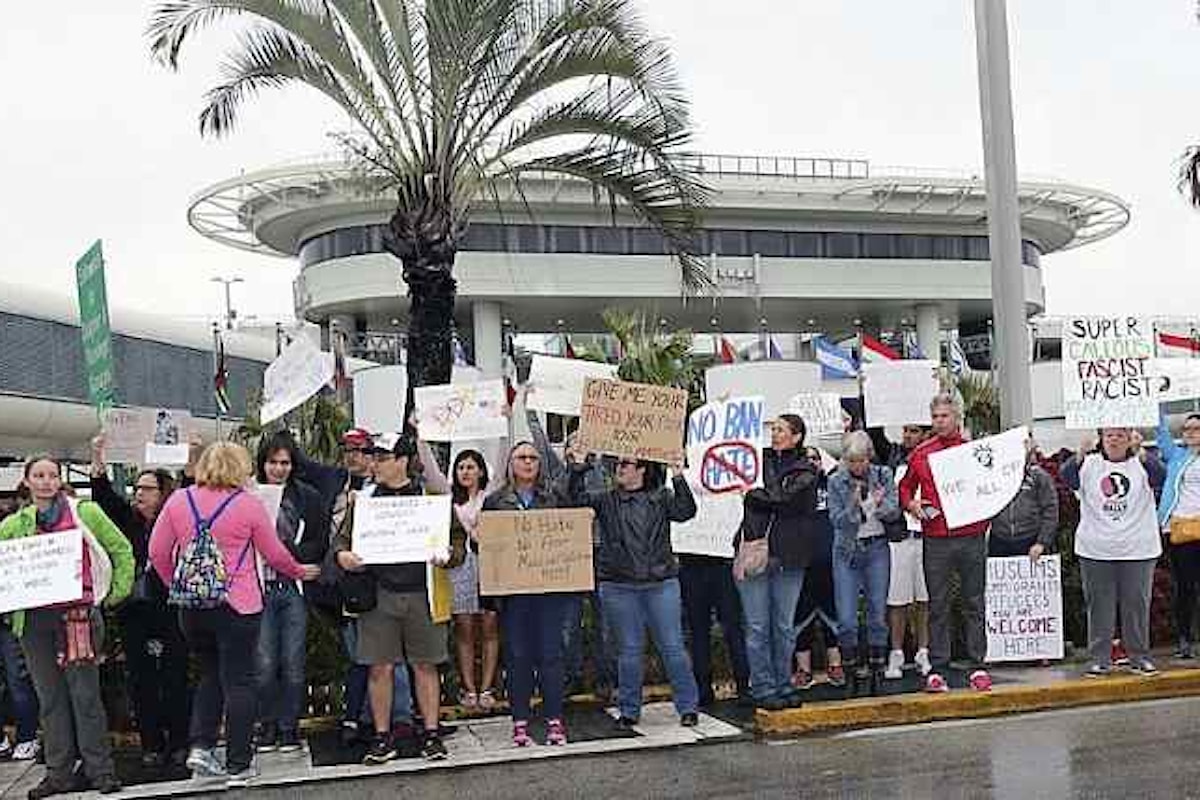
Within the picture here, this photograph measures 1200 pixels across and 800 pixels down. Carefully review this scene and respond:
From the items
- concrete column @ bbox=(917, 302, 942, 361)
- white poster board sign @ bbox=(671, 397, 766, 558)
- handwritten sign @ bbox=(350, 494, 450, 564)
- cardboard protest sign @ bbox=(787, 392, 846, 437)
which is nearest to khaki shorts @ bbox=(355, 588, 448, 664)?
handwritten sign @ bbox=(350, 494, 450, 564)

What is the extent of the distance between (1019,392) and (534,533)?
6.05 meters

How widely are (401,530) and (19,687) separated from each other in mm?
2815

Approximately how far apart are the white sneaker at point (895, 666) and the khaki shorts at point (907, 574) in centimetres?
35

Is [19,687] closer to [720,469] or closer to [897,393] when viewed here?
[720,469]

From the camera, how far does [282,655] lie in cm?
800

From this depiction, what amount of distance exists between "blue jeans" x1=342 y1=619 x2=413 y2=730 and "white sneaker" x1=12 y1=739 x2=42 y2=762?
195 cm

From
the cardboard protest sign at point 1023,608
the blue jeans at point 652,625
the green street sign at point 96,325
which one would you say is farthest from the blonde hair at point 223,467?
the cardboard protest sign at point 1023,608

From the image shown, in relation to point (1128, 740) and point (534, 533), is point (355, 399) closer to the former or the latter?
point (534, 533)

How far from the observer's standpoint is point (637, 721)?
8.34 metres

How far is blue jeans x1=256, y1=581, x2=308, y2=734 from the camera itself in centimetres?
784

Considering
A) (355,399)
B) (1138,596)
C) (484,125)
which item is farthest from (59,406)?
(1138,596)

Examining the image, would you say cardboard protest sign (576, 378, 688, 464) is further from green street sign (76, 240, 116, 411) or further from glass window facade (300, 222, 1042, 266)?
glass window facade (300, 222, 1042, 266)

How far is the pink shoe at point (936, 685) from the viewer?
8.54 meters

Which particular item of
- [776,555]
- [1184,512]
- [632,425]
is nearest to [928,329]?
[1184,512]
